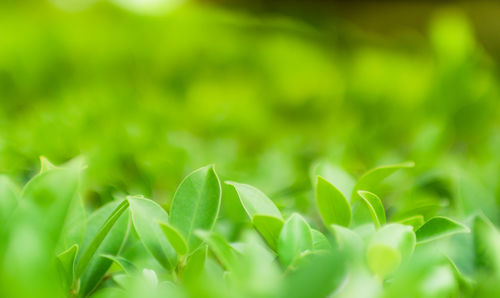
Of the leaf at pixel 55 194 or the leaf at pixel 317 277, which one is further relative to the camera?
the leaf at pixel 55 194

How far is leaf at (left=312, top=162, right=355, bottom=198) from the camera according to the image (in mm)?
593

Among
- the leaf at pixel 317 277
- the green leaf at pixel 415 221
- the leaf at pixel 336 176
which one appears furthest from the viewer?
the leaf at pixel 336 176

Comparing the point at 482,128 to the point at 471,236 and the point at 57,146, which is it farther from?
the point at 57,146

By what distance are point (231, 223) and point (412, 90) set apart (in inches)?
56.6

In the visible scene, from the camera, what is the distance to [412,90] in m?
1.88

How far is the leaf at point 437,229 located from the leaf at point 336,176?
5.4 inches

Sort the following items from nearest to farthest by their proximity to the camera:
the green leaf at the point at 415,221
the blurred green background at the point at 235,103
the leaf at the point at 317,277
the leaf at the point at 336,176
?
the leaf at the point at 317,277 < the green leaf at the point at 415,221 < the leaf at the point at 336,176 < the blurred green background at the point at 235,103

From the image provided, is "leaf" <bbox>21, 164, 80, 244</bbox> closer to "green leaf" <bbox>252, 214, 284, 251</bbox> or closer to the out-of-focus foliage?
the out-of-focus foliage

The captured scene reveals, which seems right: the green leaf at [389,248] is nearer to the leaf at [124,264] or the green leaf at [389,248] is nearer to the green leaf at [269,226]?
the green leaf at [269,226]

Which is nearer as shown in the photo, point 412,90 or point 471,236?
point 471,236

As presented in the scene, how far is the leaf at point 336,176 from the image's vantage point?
593 millimetres

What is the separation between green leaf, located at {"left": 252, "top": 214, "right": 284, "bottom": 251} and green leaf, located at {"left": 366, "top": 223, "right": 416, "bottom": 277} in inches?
3.3

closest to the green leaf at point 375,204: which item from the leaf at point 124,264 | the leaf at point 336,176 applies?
the leaf at point 336,176

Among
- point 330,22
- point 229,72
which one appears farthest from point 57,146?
point 330,22
